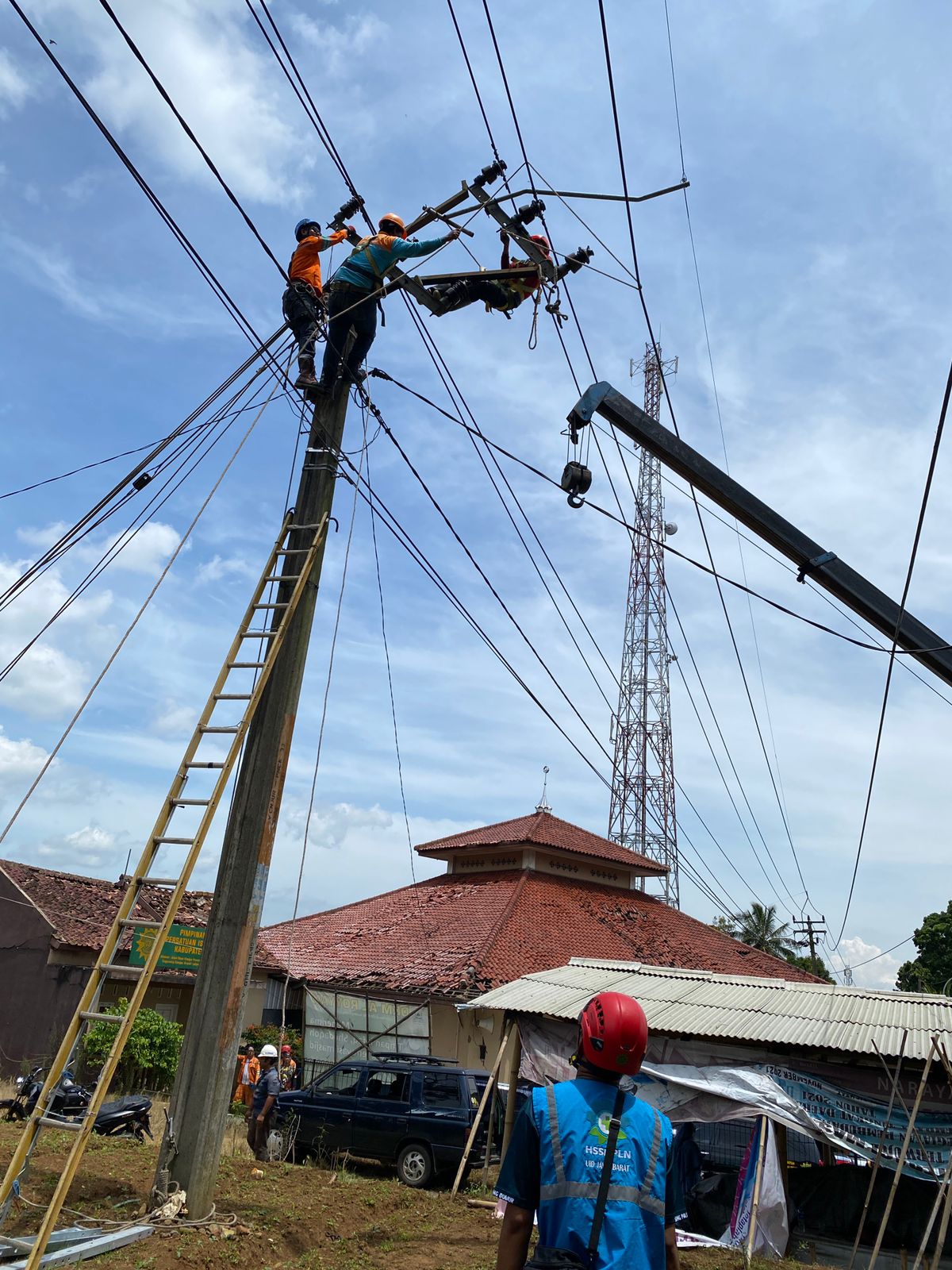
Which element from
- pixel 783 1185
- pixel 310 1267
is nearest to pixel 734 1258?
pixel 783 1185

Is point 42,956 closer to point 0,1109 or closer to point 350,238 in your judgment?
point 0,1109

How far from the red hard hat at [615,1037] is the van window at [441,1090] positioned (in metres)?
12.3

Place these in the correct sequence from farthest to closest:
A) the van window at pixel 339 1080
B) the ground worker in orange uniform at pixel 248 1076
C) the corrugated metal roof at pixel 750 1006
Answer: the ground worker in orange uniform at pixel 248 1076 → the van window at pixel 339 1080 → the corrugated metal roof at pixel 750 1006

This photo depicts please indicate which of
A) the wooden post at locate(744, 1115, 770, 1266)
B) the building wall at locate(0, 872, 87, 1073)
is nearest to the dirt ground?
the wooden post at locate(744, 1115, 770, 1266)

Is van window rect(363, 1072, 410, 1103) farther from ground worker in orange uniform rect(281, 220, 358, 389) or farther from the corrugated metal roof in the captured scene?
ground worker in orange uniform rect(281, 220, 358, 389)

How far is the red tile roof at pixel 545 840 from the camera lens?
26016 mm

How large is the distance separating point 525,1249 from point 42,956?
2195cm

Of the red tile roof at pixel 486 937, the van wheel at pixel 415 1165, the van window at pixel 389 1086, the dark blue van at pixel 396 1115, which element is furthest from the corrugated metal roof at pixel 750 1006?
the red tile roof at pixel 486 937

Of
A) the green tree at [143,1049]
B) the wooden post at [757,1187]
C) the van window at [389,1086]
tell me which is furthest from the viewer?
the green tree at [143,1049]

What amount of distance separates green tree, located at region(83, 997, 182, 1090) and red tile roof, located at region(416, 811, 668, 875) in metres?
9.01

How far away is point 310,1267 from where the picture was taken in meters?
7.20

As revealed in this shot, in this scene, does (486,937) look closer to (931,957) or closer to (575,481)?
(575,481)

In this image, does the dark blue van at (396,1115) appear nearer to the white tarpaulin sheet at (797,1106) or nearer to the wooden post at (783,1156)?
the white tarpaulin sheet at (797,1106)

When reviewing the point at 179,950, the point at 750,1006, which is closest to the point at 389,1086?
the point at 750,1006
